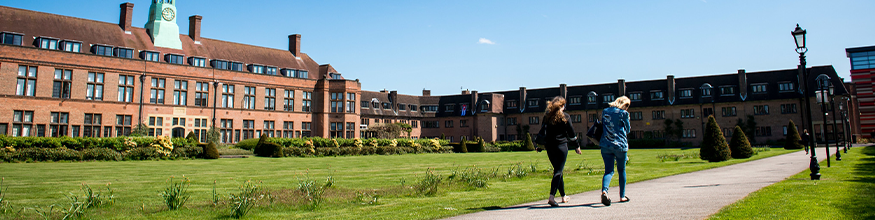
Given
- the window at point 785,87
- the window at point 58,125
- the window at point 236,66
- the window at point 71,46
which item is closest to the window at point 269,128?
the window at point 236,66

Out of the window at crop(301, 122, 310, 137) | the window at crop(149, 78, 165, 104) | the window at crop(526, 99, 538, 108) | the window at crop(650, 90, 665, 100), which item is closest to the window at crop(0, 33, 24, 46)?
the window at crop(149, 78, 165, 104)

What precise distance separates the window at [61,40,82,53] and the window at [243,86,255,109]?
1342 centimetres

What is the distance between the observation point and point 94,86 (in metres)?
40.4

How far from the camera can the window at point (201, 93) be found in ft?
152

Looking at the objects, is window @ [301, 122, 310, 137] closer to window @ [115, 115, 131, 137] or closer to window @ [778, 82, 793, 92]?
window @ [115, 115, 131, 137]

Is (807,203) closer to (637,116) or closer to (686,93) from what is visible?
(686,93)

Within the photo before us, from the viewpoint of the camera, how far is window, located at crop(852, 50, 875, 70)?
67.8m

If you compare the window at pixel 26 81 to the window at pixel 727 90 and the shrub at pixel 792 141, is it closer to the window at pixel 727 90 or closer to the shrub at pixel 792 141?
the shrub at pixel 792 141

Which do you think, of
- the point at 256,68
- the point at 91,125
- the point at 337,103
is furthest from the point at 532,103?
the point at 91,125

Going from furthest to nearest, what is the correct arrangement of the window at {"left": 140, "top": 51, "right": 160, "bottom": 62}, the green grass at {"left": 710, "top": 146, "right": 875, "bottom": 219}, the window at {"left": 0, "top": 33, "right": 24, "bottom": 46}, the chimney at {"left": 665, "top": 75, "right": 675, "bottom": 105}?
the chimney at {"left": 665, "top": 75, "right": 675, "bottom": 105}, the window at {"left": 140, "top": 51, "right": 160, "bottom": 62}, the window at {"left": 0, "top": 33, "right": 24, "bottom": 46}, the green grass at {"left": 710, "top": 146, "right": 875, "bottom": 219}

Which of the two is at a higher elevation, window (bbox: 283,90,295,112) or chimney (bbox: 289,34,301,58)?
chimney (bbox: 289,34,301,58)

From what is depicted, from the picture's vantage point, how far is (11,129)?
1435 inches

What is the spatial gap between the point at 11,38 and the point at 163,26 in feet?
36.7

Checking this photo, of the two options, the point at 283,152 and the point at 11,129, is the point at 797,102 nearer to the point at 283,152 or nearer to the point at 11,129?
the point at 283,152
